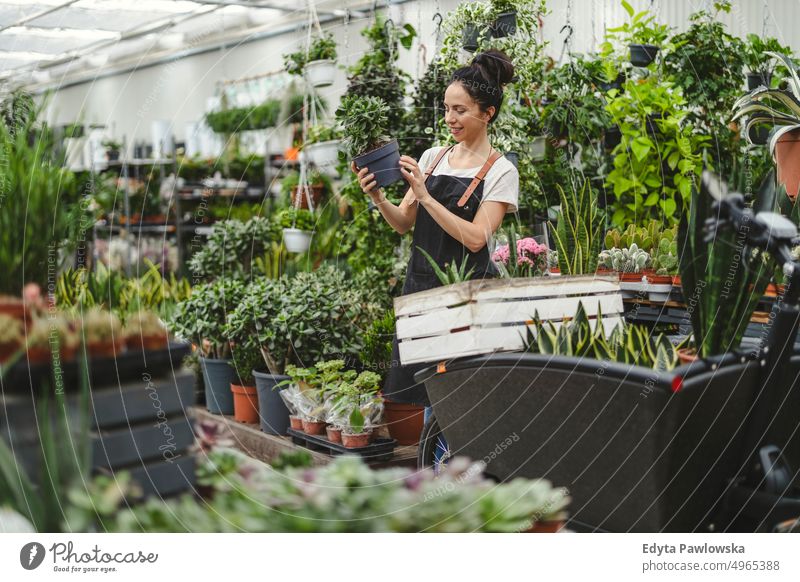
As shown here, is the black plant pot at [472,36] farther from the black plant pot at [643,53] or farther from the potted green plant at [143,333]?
the potted green plant at [143,333]

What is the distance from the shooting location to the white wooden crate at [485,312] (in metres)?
1.53

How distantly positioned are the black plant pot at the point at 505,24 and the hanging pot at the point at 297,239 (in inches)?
46.4

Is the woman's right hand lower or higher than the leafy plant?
higher

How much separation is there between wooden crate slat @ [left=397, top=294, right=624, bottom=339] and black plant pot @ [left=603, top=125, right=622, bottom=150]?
2.01 m

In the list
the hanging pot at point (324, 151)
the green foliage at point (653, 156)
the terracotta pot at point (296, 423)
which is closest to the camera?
the terracotta pot at point (296, 423)

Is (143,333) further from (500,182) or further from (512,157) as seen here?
(512,157)

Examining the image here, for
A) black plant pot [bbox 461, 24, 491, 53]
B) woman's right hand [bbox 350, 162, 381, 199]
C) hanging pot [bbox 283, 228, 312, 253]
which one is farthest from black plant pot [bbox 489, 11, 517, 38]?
woman's right hand [bbox 350, 162, 381, 199]

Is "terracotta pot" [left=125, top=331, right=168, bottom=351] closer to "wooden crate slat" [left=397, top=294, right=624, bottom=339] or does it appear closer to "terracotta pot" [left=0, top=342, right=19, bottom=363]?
Result: "terracotta pot" [left=0, top=342, right=19, bottom=363]

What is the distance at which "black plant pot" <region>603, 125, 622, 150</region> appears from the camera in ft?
11.4

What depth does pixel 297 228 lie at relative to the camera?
358 centimetres

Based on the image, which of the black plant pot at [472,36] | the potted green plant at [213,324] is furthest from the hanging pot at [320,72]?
the potted green plant at [213,324]
